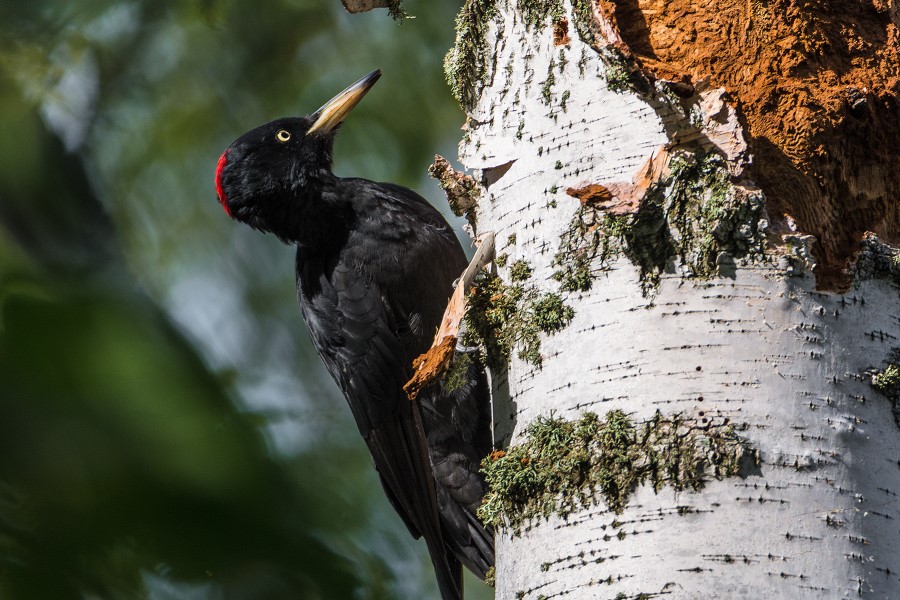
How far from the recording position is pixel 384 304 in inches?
136

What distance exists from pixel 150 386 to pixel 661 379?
2143 mm

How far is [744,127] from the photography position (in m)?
1.71

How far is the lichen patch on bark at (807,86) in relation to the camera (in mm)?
1726

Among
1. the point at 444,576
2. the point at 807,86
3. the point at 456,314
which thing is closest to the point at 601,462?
the point at 456,314

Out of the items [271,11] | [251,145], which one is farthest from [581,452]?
[271,11]

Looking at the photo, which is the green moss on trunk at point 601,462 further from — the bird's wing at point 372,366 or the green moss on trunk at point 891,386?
the bird's wing at point 372,366

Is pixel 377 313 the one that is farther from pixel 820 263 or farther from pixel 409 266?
pixel 820 263

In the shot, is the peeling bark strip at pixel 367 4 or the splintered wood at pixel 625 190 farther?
the peeling bark strip at pixel 367 4

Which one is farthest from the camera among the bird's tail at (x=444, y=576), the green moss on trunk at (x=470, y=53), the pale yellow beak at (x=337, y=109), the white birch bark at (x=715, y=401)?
the pale yellow beak at (x=337, y=109)

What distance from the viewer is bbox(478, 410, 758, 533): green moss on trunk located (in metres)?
1.47

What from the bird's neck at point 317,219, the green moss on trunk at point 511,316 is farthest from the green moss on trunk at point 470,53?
the bird's neck at point 317,219

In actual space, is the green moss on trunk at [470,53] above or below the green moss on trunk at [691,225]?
above

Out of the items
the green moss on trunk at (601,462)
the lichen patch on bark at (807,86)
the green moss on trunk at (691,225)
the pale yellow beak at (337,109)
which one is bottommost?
the green moss on trunk at (601,462)

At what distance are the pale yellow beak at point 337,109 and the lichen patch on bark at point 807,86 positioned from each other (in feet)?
6.20
